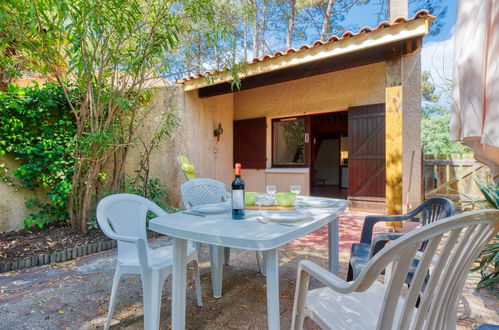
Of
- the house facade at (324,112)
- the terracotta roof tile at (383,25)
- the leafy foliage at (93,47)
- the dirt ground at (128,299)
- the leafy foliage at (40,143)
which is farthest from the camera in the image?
the house facade at (324,112)

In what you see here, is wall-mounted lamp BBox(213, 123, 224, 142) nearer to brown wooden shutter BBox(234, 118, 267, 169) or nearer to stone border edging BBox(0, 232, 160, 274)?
brown wooden shutter BBox(234, 118, 267, 169)

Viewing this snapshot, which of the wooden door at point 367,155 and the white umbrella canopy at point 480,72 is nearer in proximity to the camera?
the white umbrella canopy at point 480,72

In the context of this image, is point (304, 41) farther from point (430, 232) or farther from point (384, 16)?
point (430, 232)

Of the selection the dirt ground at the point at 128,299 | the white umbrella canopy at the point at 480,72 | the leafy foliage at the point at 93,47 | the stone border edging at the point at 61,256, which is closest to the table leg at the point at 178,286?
the dirt ground at the point at 128,299

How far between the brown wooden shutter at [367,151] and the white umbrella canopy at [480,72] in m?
3.85

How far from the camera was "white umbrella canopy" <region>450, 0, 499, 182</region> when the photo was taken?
3.79ft

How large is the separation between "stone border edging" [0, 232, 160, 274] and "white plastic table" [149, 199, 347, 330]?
215 centimetres

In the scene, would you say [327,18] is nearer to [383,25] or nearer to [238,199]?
[383,25]

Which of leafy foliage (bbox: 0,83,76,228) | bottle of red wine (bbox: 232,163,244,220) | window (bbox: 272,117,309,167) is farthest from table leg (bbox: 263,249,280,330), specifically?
window (bbox: 272,117,309,167)

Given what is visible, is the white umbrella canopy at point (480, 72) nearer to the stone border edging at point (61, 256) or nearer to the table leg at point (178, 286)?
the table leg at point (178, 286)

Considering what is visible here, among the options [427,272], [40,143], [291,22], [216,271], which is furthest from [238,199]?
[291,22]

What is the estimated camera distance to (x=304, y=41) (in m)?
9.01

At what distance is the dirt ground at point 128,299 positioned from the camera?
1692 millimetres

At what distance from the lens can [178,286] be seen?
1.36 metres
